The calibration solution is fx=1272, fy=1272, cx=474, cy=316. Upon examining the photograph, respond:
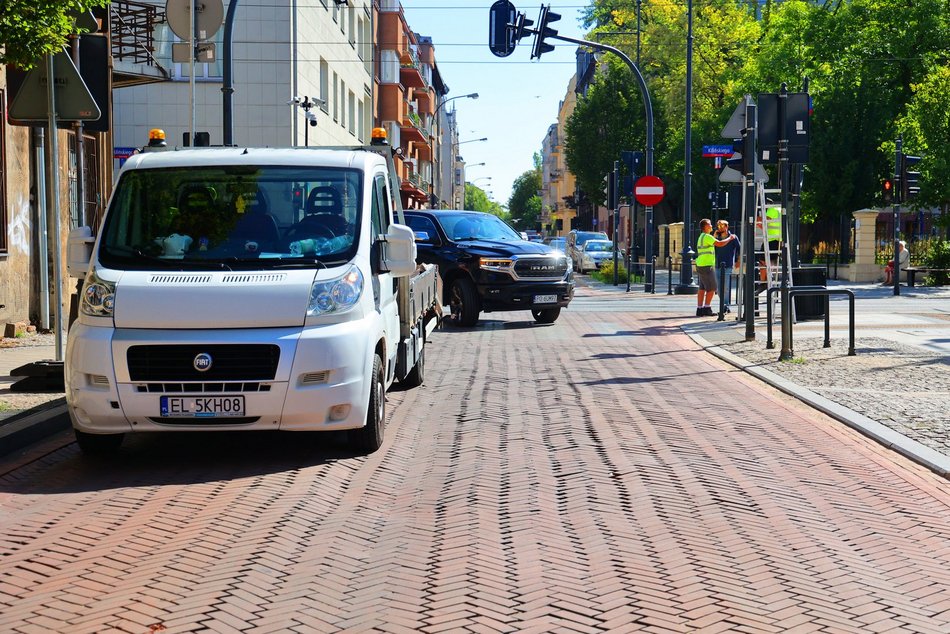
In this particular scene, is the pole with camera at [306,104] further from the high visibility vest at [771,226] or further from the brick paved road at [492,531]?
the brick paved road at [492,531]

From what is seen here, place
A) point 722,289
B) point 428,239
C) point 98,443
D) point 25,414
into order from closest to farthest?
point 98,443 < point 25,414 < point 428,239 < point 722,289

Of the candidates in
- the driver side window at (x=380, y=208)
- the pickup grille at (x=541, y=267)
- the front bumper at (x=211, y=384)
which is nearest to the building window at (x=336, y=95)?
the pickup grille at (x=541, y=267)

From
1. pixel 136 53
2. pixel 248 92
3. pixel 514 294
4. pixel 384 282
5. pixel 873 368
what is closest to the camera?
pixel 384 282

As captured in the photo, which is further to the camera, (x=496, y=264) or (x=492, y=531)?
(x=496, y=264)

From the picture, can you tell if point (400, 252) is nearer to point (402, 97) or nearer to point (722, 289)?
point (722, 289)

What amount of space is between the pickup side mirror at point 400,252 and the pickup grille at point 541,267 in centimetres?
1020

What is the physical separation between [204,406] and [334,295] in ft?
3.29

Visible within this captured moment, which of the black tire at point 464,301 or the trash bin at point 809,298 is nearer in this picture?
the trash bin at point 809,298

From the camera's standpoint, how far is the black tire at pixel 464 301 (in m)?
18.8

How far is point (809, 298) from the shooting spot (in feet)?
56.5

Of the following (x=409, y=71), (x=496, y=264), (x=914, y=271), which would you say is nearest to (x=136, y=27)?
(x=496, y=264)

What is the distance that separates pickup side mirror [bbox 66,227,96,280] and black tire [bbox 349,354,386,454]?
1941 mm

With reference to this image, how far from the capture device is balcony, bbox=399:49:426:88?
217ft

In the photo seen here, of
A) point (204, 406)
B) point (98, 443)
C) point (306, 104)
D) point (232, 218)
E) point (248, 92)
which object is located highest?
point (248, 92)
